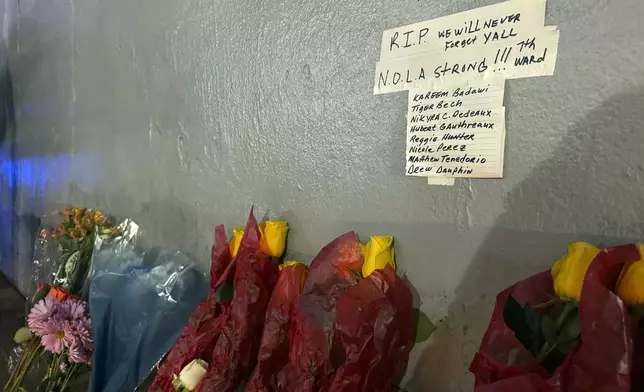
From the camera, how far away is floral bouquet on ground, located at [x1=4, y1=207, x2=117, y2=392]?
127 centimetres

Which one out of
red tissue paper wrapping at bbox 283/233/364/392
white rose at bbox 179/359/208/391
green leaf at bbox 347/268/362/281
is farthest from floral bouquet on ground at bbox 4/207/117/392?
green leaf at bbox 347/268/362/281

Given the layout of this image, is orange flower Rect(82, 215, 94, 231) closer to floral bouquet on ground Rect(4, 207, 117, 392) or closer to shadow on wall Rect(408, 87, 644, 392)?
floral bouquet on ground Rect(4, 207, 117, 392)

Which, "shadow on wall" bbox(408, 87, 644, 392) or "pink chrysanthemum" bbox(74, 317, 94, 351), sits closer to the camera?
"shadow on wall" bbox(408, 87, 644, 392)

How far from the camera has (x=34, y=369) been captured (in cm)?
138

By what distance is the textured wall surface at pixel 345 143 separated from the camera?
62cm

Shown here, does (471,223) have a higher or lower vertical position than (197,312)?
higher

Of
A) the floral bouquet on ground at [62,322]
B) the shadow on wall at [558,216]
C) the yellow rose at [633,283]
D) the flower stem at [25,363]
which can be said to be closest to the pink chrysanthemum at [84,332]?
the floral bouquet on ground at [62,322]

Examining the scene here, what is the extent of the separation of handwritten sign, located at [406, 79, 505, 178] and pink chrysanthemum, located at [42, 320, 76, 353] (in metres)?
0.92

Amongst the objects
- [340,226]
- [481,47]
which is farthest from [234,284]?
[481,47]

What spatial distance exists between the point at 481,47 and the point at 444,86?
2.9 inches

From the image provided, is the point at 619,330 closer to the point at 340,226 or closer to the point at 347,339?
the point at 347,339

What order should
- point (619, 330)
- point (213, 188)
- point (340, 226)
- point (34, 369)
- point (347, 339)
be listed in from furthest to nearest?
point (34, 369) < point (213, 188) < point (340, 226) < point (347, 339) < point (619, 330)

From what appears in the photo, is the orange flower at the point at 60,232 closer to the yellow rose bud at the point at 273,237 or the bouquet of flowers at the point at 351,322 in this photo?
the yellow rose bud at the point at 273,237

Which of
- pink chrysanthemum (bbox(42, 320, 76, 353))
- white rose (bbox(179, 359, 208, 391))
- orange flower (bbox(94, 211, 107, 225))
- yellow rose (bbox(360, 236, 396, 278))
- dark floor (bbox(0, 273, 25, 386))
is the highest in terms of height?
yellow rose (bbox(360, 236, 396, 278))
